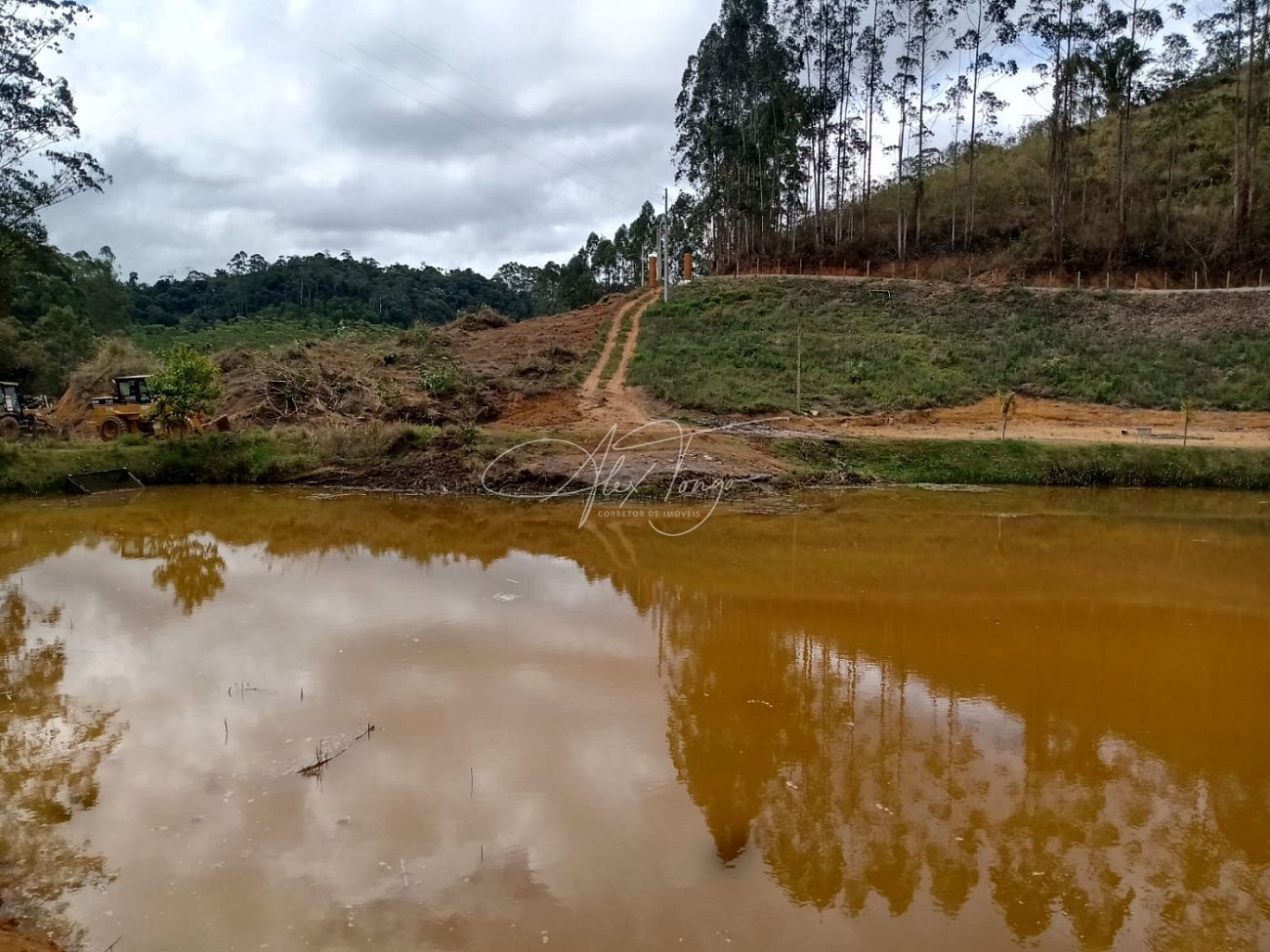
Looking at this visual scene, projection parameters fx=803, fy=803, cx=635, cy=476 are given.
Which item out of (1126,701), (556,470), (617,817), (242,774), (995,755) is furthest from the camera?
(556,470)

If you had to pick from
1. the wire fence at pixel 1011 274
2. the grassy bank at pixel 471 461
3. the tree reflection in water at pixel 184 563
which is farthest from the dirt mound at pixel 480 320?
the tree reflection in water at pixel 184 563

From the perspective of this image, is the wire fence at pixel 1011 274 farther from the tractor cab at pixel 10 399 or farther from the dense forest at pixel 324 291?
the tractor cab at pixel 10 399

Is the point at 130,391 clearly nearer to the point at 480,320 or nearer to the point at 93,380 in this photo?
the point at 93,380

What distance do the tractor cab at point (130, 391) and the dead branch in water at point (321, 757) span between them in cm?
1951

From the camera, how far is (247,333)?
161 feet

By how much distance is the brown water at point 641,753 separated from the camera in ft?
14.8

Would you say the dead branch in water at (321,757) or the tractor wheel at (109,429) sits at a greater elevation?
the tractor wheel at (109,429)

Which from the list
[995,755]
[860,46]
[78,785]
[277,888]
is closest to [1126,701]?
[995,755]

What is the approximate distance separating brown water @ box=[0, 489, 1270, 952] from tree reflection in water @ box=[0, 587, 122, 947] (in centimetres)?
3

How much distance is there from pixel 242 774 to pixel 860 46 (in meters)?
43.9

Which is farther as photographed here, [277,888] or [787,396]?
[787,396]

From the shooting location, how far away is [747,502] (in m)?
17.0

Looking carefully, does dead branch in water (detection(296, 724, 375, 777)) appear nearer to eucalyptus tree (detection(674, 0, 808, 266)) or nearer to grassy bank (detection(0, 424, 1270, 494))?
grassy bank (detection(0, 424, 1270, 494))

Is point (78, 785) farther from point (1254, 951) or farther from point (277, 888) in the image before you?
point (1254, 951)
